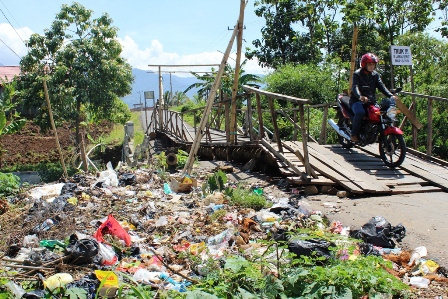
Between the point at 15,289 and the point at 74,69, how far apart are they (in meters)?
21.1

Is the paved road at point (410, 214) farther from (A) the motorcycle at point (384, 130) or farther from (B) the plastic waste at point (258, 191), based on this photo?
(A) the motorcycle at point (384, 130)

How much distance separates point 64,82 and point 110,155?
4831mm

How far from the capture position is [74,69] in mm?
23578

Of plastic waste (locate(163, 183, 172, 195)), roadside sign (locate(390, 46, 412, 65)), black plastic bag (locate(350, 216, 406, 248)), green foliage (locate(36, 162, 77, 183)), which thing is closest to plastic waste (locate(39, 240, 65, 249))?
plastic waste (locate(163, 183, 172, 195))

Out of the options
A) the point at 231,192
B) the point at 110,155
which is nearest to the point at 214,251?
the point at 231,192

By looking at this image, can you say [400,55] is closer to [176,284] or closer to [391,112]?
[391,112]

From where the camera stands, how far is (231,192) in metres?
7.05

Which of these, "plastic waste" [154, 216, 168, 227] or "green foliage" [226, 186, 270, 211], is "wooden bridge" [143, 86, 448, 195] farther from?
"plastic waste" [154, 216, 168, 227]

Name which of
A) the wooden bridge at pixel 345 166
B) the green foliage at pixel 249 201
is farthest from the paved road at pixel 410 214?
the green foliage at pixel 249 201

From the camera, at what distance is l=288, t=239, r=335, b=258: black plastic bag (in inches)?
162

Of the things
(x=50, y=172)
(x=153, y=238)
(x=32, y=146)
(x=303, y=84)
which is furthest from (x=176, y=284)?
(x=32, y=146)

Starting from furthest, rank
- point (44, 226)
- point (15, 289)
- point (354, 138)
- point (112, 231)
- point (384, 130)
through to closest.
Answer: point (354, 138)
point (384, 130)
point (44, 226)
point (112, 231)
point (15, 289)

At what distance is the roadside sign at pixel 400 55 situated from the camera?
29.6 ft

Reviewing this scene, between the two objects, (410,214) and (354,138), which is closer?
(410,214)
